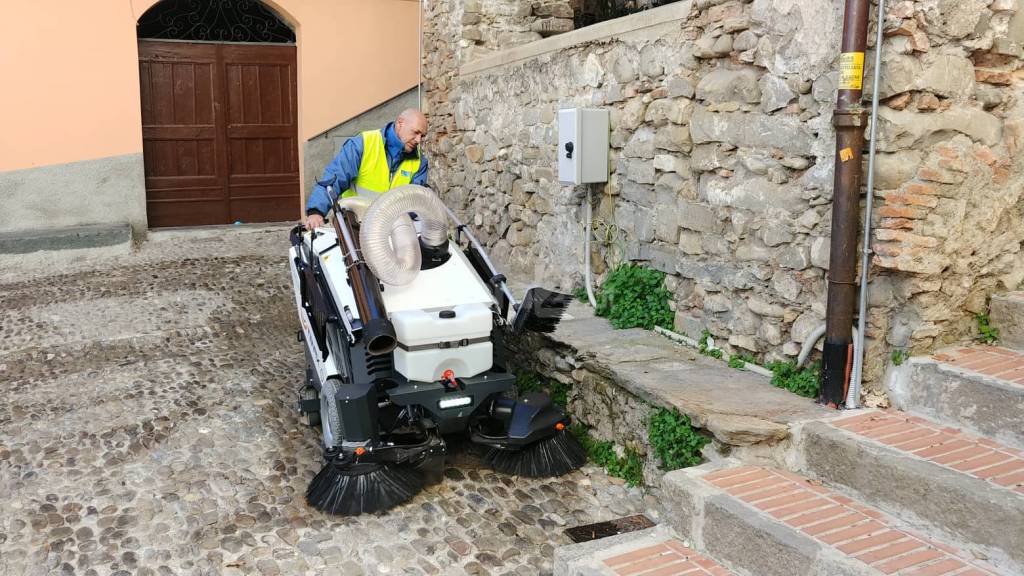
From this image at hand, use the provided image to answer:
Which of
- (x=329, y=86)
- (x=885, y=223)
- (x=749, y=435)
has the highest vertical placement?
(x=329, y=86)

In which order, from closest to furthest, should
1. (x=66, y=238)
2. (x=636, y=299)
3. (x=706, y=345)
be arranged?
(x=706, y=345), (x=636, y=299), (x=66, y=238)

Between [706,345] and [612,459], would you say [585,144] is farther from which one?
[612,459]

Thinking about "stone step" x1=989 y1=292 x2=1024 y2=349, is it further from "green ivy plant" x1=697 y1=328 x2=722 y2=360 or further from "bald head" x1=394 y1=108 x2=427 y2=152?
"bald head" x1=394 y1=108 x2=427 y2=152

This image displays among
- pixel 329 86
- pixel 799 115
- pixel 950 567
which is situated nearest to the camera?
pixel 950 567

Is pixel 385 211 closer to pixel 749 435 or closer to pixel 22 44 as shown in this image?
pixel 749 435

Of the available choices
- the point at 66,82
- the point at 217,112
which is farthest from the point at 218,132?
the point at 66,82

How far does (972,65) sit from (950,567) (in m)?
2.11

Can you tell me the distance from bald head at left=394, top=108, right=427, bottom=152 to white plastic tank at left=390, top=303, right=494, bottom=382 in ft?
4.47

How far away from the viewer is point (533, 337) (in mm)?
5336

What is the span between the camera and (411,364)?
3951 millimetres

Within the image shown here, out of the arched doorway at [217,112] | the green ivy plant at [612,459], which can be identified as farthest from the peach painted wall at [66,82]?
the green ivy plant at [612,459]

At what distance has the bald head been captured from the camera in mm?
5000

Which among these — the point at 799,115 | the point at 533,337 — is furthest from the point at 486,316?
the point at 799,115

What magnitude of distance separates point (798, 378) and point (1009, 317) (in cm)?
97
